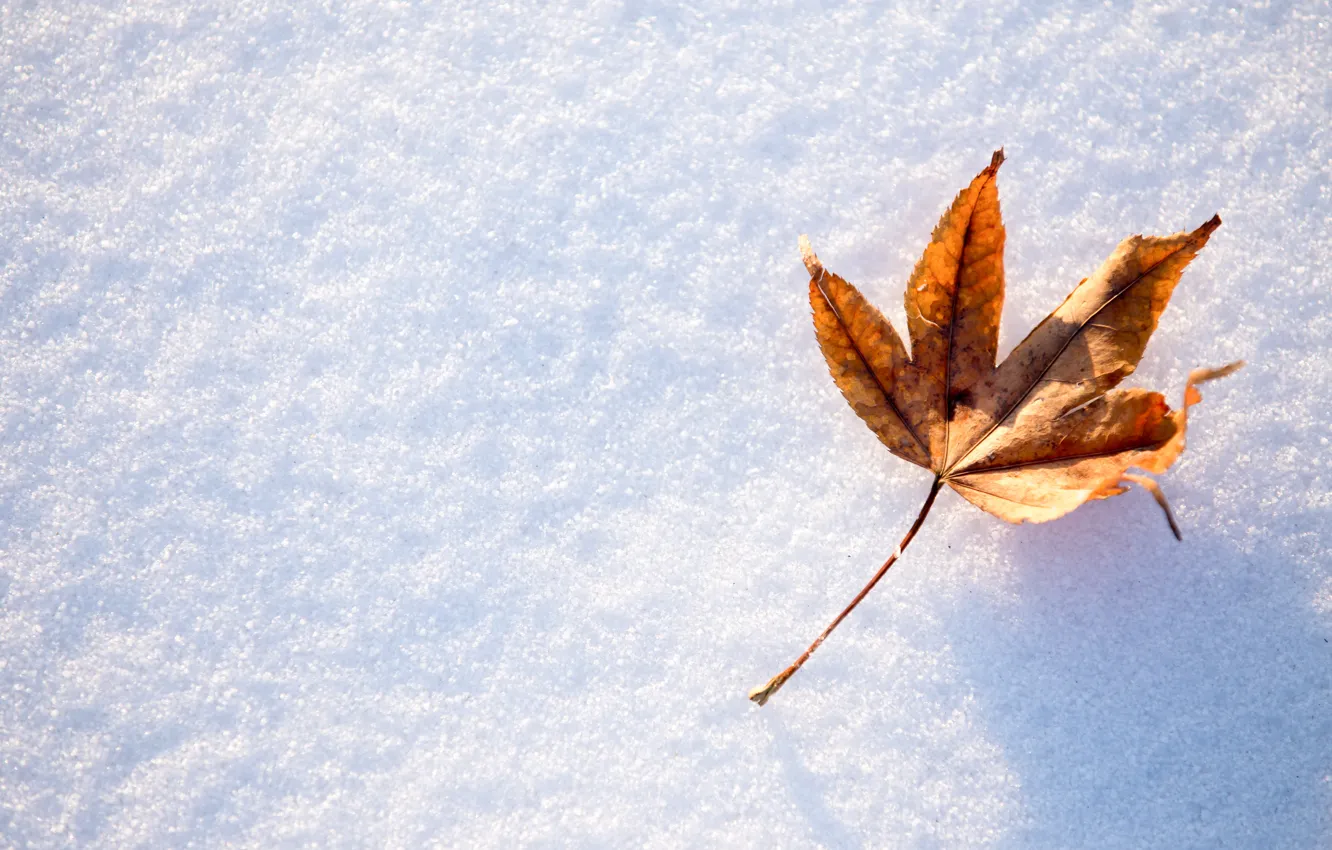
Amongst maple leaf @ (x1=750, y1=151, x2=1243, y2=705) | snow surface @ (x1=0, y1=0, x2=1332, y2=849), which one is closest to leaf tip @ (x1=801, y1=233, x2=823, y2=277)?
maple leaf @ (x1=750, y1=151, x2=1243, y2=705)

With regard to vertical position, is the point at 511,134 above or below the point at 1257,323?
above

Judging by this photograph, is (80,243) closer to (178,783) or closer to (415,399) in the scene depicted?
(415,399)

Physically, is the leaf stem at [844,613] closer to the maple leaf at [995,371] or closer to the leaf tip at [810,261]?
the maple leaf at [995,371]

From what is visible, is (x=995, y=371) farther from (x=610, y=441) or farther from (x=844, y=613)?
(x=610, y=441)

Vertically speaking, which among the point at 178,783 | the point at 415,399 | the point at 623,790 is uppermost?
the point at 415,399

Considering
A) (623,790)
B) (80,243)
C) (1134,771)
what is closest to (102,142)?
(80,243)

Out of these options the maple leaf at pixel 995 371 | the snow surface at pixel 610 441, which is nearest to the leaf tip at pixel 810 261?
the maple leaf at pixel 995 371
